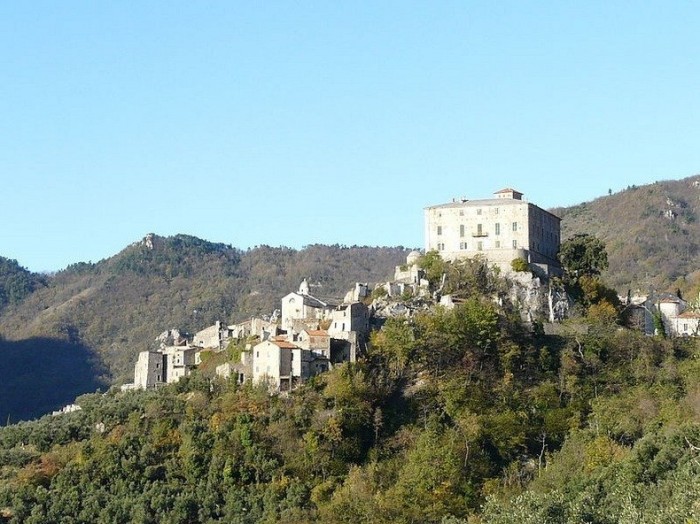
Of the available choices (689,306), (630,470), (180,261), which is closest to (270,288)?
(180,261)

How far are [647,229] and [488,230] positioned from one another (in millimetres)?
78553

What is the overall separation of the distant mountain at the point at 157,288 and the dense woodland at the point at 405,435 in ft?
255

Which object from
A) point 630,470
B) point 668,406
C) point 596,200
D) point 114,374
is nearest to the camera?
point 630,470

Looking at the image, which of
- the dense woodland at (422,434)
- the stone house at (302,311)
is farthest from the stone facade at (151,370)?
the stone house at (302,311)

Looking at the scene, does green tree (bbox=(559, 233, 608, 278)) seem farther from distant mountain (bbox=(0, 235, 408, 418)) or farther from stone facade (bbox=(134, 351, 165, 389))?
distant mountain (bbox=(0, 235, 408, 418))

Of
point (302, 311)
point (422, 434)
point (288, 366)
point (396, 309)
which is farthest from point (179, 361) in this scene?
point (422, 434)

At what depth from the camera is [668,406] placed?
2419 inches

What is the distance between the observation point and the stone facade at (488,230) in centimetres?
6969

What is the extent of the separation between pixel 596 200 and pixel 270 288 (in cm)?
3984

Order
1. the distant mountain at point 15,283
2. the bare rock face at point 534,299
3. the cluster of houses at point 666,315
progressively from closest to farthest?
the bare rock face at point 534,299, the cluster of houses at point 666,315, the distant mountain at point 15,283

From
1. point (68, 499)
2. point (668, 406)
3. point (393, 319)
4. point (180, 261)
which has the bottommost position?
point (68, 499)

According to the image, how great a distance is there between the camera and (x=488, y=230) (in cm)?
6994

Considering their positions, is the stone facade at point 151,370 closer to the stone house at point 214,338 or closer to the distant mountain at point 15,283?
the stone house at point 214,338

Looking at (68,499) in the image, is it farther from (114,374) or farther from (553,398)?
(114,374)
